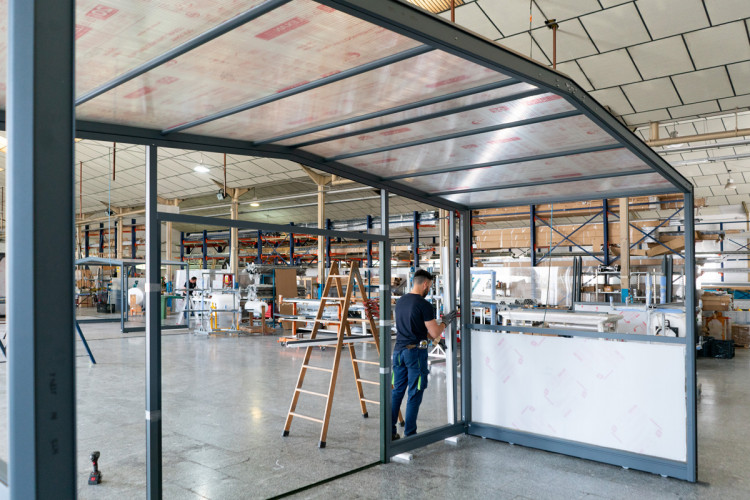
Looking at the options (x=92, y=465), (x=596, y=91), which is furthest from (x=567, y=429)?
(x=596, y=91)

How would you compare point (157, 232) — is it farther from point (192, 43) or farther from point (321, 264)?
point (321, 264)

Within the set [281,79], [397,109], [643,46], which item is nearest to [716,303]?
[643,46]

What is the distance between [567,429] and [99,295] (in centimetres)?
2673

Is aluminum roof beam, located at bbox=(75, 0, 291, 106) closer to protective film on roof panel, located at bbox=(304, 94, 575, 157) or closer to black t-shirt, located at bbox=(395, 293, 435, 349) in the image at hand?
protective film on roof panel, located at bbox=(304, 94, 575, 157)

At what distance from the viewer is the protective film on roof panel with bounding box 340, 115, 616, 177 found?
4065 millimetres

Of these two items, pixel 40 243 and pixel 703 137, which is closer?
pixel 40 243

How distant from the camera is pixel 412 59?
295 centimetres

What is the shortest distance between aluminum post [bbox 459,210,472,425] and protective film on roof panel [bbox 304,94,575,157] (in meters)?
2.36

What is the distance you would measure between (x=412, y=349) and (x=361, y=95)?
10.6 ft

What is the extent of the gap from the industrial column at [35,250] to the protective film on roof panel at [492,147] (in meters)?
3.33

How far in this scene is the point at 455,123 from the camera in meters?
4.07

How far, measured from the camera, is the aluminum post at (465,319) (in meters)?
6.48

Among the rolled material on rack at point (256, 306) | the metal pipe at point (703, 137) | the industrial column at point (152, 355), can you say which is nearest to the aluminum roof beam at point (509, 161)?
the industrial column at point (152, 355)

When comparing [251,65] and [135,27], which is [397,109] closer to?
[251,65]
